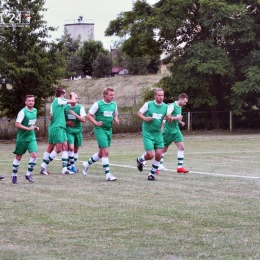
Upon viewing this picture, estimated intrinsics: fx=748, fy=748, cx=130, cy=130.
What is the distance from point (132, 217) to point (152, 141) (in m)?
6.05

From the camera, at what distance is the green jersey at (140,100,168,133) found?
1706 cm

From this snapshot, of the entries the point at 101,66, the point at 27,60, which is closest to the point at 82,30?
the point at 101,66

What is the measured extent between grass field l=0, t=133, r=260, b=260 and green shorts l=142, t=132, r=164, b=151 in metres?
0.77

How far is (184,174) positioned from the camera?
1886cm

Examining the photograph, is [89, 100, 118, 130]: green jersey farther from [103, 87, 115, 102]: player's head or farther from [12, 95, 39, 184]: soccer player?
[12, 95, 39, 184]: soccer player

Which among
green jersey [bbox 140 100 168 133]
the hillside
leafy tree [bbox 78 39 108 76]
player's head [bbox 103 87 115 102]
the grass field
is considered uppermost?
leafy tree [bbox 78 39 108 76]

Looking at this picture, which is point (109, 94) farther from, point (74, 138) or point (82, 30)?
point (82, 30)

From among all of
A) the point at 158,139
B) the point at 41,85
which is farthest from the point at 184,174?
the point at 41,85

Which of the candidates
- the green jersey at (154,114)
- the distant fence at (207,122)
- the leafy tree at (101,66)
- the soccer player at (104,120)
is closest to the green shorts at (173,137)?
the green jersey at (154,114)

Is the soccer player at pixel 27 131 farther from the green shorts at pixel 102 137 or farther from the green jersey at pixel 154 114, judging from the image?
the green jersey at pixel 154 114

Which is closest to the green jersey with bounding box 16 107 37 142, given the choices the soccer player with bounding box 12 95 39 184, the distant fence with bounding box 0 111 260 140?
the soccer player with bounding box 12 95 39 184

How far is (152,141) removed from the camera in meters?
17.1

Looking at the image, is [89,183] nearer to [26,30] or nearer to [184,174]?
[184,174]

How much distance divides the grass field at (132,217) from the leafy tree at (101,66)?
73.4 meters
